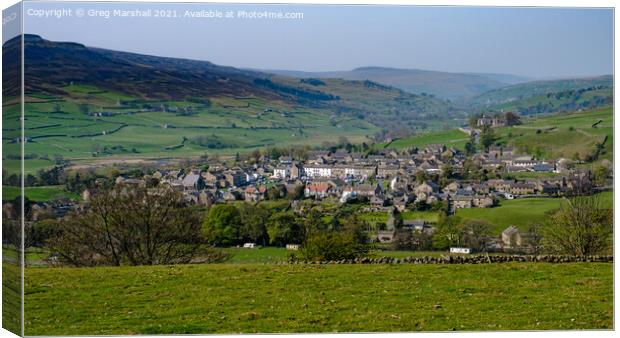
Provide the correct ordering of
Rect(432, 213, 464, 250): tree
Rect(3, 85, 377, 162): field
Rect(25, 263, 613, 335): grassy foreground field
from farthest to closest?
Rect(432, 213, 464, 250): tree, Rect(3, 85, 377, 162): field, Rect(25, 263, 613, 335): grassy foreground field

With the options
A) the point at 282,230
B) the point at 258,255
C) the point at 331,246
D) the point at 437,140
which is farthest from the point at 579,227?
the point at 258,255

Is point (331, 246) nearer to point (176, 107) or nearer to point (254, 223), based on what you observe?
point (254, 223)

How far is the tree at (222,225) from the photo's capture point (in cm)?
1925

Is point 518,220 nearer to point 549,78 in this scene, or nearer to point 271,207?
point 549,78

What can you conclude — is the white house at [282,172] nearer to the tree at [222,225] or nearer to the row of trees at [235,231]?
the row of trees at [235,231]

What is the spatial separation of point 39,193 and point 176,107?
11.9ft

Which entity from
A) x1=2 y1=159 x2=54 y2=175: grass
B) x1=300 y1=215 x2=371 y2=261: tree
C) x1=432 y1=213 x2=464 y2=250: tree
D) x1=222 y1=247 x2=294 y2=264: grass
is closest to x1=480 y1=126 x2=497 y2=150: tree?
x1=432 y1=213 x2=464 y2=250: tree

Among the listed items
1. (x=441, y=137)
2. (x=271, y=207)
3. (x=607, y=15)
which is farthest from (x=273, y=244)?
(x=607, y=15)

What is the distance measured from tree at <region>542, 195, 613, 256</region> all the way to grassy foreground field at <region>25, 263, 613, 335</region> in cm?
128

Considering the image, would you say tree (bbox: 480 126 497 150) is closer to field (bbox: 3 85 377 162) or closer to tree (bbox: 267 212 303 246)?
field (bbox: 3 85 377 162)

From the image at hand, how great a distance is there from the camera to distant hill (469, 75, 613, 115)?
19.5 metres

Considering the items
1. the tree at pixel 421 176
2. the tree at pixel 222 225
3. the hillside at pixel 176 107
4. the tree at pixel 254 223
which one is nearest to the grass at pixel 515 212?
the tree at pixel 421 176

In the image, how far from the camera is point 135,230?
19500mm

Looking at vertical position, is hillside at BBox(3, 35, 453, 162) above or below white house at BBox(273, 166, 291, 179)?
above
